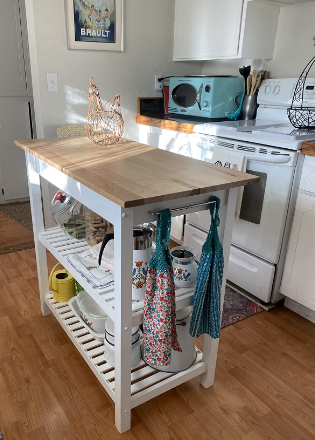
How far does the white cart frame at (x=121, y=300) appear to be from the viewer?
1.09 meters

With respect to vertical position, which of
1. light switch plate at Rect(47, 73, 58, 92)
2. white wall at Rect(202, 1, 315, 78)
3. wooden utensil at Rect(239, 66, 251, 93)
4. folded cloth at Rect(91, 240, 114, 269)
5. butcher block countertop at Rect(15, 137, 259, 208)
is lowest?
folded cloth at Rect(91, 240, 114, 269)

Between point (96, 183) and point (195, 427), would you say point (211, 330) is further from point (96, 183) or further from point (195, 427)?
point (96, 183)

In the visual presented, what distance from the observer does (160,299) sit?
1.14 metres

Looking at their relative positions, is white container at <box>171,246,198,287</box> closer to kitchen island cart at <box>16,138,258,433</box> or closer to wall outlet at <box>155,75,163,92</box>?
kitchen island cart at <box>16,138,258,433</box>

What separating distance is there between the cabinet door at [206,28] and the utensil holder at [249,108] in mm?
331

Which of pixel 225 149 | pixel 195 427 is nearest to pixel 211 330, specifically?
pixel 195 427

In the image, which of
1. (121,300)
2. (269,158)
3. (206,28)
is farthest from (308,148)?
(206,28)

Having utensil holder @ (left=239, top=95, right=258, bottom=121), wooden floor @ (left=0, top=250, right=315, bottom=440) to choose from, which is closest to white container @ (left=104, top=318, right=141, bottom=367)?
wooden floor @ (left=0, top=250, right=315, bottom=440)

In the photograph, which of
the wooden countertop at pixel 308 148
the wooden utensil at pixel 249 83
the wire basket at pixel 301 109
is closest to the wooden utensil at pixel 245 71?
the wooden utensil at pixel 249 83

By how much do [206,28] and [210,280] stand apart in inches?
83.4

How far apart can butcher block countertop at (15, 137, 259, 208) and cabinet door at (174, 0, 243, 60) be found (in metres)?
1.31

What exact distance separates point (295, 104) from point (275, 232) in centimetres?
96

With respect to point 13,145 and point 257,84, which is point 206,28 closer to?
point 257,84

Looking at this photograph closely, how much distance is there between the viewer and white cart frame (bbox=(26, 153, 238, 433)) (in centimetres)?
109
